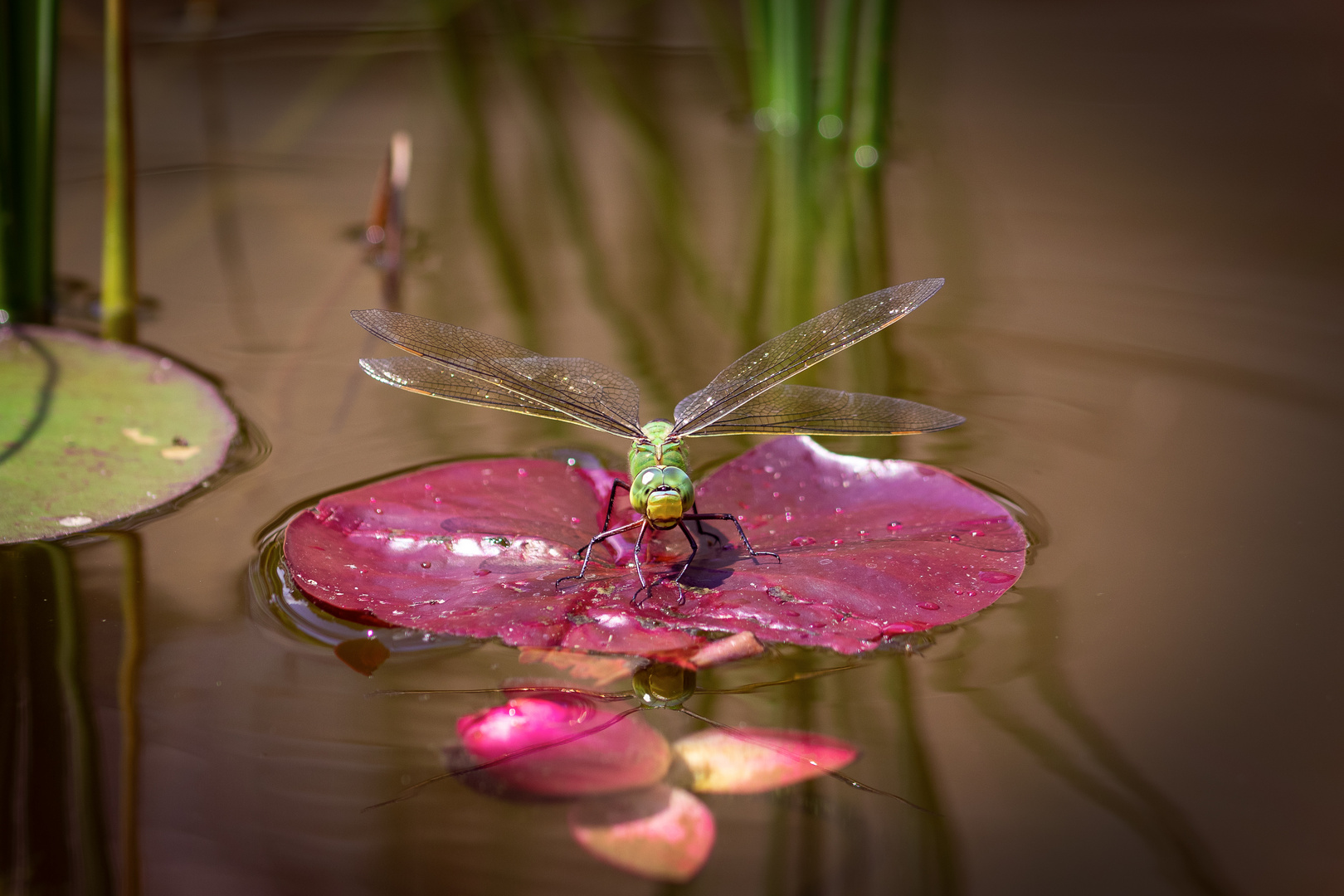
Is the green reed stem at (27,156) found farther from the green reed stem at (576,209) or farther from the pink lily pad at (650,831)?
the pink lily pad at (650,831)

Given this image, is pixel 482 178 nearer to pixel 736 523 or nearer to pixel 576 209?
pixel 576 209

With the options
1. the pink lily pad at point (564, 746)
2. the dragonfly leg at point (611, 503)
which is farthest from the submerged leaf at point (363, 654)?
Answer: the dragonfly leg at point (611, 503)

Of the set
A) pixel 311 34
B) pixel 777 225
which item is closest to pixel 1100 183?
pixel 777 225

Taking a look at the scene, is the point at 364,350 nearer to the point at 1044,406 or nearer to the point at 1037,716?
the point at 1044,406

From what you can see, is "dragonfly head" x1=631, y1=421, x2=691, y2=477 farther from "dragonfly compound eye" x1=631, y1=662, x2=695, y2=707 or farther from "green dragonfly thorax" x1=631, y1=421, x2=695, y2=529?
"dragonfly compound eye" x1=631, y1=662, x2=695, y2=707

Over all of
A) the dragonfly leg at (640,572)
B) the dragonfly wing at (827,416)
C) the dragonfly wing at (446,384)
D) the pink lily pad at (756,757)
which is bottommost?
the pink lily pad at (756,757)

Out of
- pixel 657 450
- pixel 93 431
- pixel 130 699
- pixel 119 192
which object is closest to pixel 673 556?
pixel 657 450

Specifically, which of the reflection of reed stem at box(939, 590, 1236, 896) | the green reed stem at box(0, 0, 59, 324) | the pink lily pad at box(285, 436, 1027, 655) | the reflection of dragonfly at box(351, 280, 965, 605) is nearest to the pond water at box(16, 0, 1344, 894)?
the reflection of reed stem at box(939, 590, 1236, 896)
